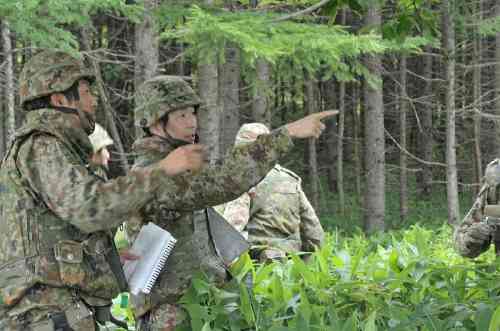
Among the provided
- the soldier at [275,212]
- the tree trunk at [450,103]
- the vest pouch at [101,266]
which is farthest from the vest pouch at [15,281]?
the tree trunk at [450,103]

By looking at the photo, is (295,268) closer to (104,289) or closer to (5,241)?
(104,289)

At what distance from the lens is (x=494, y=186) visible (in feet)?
17.7

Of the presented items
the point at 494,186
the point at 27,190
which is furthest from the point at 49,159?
the point at 494,186

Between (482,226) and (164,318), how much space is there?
223 cm

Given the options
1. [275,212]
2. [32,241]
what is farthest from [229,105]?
[32,241]

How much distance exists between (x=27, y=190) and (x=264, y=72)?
34.0 ft

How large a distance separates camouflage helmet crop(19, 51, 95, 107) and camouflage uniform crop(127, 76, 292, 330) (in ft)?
2.05

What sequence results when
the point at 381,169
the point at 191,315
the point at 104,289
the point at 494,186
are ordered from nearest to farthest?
the point at 104,289
the point at 191,315
the point at 494,186
the point at 381,169

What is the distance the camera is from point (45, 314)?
3584 millimetres

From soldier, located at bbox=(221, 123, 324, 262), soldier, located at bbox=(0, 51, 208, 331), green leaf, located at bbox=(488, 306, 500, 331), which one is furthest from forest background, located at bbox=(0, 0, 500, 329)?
soldier, located at bbox=(221, 123, 324, 262)

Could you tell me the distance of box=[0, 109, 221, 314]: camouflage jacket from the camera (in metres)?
3.37

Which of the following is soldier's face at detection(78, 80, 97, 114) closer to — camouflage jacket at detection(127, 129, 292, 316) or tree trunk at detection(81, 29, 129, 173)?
camouflage jacket at detection(127, 129, 292, 316)

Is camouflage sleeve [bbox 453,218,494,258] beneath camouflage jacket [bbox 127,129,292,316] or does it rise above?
beneath

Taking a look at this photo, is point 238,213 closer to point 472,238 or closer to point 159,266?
point 472,238
